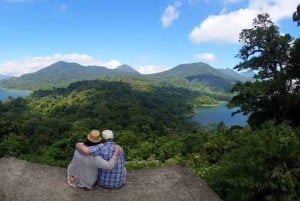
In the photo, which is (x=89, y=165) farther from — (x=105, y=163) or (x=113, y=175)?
(x=113, y=175)

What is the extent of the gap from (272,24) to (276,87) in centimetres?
412

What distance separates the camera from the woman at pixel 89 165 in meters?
6.80

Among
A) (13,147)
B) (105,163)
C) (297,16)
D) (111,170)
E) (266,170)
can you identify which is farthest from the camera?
(13,147)

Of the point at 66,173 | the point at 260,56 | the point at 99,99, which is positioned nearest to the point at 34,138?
the point at 260,56

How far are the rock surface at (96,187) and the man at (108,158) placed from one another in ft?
0.42

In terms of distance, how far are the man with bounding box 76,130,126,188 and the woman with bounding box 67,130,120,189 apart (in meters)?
0.08

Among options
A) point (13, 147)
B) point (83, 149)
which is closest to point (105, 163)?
point (83, 149)

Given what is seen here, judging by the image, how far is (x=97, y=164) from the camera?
6805 mm

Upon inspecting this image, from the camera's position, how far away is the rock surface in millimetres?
6730

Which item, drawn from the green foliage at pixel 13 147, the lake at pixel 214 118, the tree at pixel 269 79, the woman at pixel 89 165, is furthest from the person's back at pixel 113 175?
the lake at pixel 214 118

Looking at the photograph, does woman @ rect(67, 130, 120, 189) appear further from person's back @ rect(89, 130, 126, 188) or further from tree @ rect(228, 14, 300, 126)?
tree @ rect(228, 14, 300, 126)

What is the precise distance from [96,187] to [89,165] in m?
0.45

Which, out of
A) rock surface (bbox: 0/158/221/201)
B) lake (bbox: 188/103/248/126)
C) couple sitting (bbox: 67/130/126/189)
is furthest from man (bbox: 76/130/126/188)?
lake (bbox: 188/103/248/126)

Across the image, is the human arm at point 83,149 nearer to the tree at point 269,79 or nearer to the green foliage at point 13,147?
the tree at point 269,79
